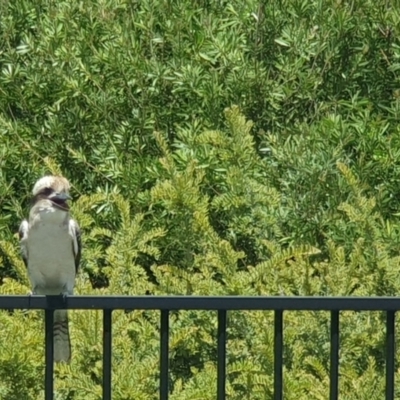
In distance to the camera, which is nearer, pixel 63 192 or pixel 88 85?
pixel 63 192

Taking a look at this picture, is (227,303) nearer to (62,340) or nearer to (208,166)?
(62,340)

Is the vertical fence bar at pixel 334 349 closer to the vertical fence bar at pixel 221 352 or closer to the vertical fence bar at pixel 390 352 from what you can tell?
the vertical fence bar at pixel 390 352

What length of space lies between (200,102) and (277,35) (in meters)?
0.74

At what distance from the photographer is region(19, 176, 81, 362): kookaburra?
17.5 feet

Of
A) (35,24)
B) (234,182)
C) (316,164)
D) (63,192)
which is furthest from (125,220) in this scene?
(35,24)

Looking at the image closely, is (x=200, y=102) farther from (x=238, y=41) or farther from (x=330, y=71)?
(x=330, y=71)

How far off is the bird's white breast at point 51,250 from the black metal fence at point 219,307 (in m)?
2.07

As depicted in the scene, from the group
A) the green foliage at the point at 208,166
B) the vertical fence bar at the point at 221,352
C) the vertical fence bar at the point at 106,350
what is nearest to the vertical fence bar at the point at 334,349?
the vertical fence bar at the point at 221,352

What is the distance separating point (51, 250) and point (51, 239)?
2.4 inches

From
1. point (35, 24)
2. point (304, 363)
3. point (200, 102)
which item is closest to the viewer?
point (304, 363)

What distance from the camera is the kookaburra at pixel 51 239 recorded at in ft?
17.5

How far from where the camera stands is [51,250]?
543 centimetres

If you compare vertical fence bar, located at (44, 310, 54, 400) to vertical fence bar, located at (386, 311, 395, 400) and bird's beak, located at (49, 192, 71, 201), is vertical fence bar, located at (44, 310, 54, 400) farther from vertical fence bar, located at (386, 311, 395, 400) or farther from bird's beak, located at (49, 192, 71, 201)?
bird's beak, located at (49, 192, 71, 201)

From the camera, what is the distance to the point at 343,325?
5492 millimetres
